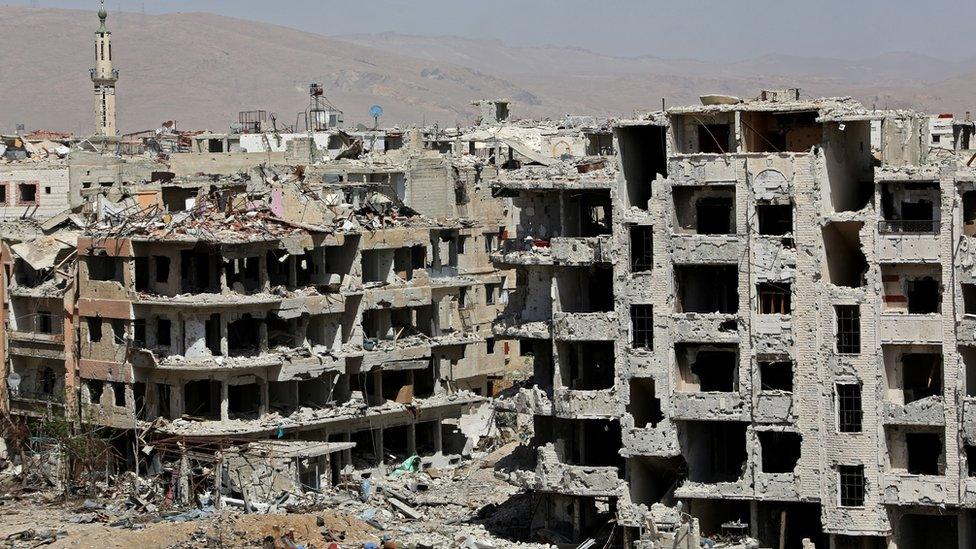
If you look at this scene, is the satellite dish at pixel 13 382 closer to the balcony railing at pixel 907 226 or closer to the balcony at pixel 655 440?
the balcony at pixel 655 440

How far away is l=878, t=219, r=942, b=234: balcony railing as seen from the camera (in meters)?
50.5

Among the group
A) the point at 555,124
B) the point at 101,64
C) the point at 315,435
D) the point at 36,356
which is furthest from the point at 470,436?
the point at 101,64

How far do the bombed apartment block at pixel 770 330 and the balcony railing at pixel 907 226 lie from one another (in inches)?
1.6

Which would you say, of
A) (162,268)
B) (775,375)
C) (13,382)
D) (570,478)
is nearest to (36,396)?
(13,382)

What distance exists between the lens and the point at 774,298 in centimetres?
5197

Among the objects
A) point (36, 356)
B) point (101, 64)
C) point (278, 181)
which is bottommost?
point (36, 356)

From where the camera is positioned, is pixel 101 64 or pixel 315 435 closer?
pixel 315 435

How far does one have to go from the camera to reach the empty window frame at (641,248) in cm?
5388

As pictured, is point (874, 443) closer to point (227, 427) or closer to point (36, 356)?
point (227, 427)

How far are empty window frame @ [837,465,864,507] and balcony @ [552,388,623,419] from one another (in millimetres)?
6022

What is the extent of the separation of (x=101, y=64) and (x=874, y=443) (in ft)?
256

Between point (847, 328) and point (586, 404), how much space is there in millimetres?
7374

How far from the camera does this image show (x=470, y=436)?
71.7 m

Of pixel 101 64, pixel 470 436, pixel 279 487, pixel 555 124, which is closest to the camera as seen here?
pixel 279 487
